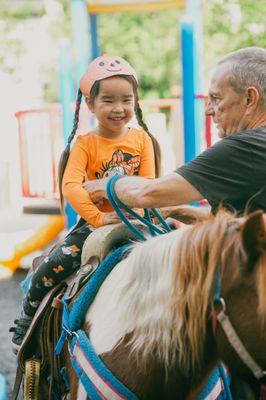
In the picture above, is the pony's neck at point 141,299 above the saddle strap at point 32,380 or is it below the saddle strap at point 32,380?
above

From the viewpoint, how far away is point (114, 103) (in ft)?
7.95

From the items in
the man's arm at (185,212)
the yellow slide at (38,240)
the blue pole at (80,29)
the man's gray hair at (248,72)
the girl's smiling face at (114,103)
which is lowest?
the yellow slide at (38,240)

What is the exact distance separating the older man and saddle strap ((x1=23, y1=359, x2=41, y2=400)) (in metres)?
0.80

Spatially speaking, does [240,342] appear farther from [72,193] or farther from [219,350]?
[72,193]

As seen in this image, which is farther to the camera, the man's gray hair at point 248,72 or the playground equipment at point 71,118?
the playground equipment at point 71,118

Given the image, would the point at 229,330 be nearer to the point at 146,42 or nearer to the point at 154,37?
the point at 146,42

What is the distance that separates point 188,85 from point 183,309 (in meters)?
3.70

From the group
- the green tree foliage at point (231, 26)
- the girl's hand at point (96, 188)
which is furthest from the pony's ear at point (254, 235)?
the green tree foliage at point (231, 26)

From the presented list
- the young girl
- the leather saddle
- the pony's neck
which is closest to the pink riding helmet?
the young girl

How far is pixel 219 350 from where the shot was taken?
1.39 meters

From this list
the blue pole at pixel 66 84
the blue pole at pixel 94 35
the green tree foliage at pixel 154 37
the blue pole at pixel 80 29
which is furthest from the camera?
the green tree foliage at pixel 154 37

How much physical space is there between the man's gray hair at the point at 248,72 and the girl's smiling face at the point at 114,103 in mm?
618

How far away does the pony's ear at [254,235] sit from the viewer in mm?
1236

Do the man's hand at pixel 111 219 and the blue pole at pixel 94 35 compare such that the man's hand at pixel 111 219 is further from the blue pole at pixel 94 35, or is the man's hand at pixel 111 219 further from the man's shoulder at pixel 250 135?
the blue pole at pixel 94 35
